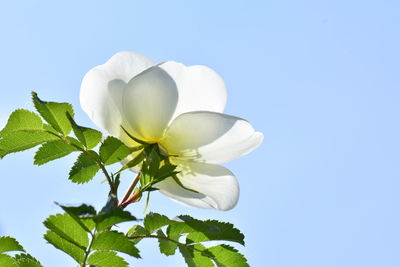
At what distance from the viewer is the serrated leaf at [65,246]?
0.96m

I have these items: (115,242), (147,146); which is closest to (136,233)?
(115,242)

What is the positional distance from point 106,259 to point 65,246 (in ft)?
0.25

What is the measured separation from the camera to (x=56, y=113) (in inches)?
42.4

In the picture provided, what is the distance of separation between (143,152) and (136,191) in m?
0.18

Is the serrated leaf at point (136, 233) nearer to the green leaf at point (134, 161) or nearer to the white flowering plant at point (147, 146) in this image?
the white flowering plant at point (147, 146)

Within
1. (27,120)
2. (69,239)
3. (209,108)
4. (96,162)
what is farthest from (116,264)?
(209,108)

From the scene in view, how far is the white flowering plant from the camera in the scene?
0.99 m

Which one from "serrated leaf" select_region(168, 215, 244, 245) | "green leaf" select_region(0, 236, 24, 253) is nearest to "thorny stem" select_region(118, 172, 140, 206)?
"serrated leaf" select_region(168, 215, 244, 245)

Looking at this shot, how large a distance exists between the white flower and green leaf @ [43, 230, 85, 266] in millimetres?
282

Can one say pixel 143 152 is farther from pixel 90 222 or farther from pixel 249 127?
pixel 90 222

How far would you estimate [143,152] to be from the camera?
49.9 inches

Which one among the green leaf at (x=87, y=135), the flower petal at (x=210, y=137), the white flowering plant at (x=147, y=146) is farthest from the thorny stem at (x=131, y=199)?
the flower petal at (x=210, y=137)

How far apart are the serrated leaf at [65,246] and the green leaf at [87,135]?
182 mm

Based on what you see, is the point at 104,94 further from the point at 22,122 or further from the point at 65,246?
the point at 65,246
